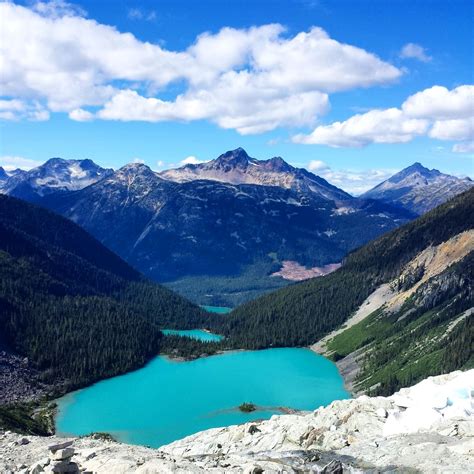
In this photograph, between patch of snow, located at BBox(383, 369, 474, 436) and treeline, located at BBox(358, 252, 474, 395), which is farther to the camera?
treeline, located at BBox(358, 252, 474, 395)

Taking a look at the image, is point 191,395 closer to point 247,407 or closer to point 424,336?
point 247,407

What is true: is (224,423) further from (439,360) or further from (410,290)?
(410,290)

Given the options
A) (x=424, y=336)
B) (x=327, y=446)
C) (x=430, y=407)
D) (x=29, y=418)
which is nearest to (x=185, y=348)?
(x=424, y=336)

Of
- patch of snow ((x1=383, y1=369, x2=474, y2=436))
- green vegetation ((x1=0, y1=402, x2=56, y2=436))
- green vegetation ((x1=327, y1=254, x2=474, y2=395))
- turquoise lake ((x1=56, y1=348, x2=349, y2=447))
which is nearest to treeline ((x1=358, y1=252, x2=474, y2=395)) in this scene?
green vegetation ((x1=327, y1=254, x2=474, y2=395))

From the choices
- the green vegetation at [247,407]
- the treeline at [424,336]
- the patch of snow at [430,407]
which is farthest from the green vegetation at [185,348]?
the patch of snow at [430,407]

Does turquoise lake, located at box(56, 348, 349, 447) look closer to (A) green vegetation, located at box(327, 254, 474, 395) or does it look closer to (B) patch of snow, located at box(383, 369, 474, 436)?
(A) green vegetation, located at box(327, 254, 474, 395)

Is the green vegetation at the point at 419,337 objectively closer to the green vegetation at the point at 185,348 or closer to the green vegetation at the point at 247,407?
the green vegetation at the point at 247,407
